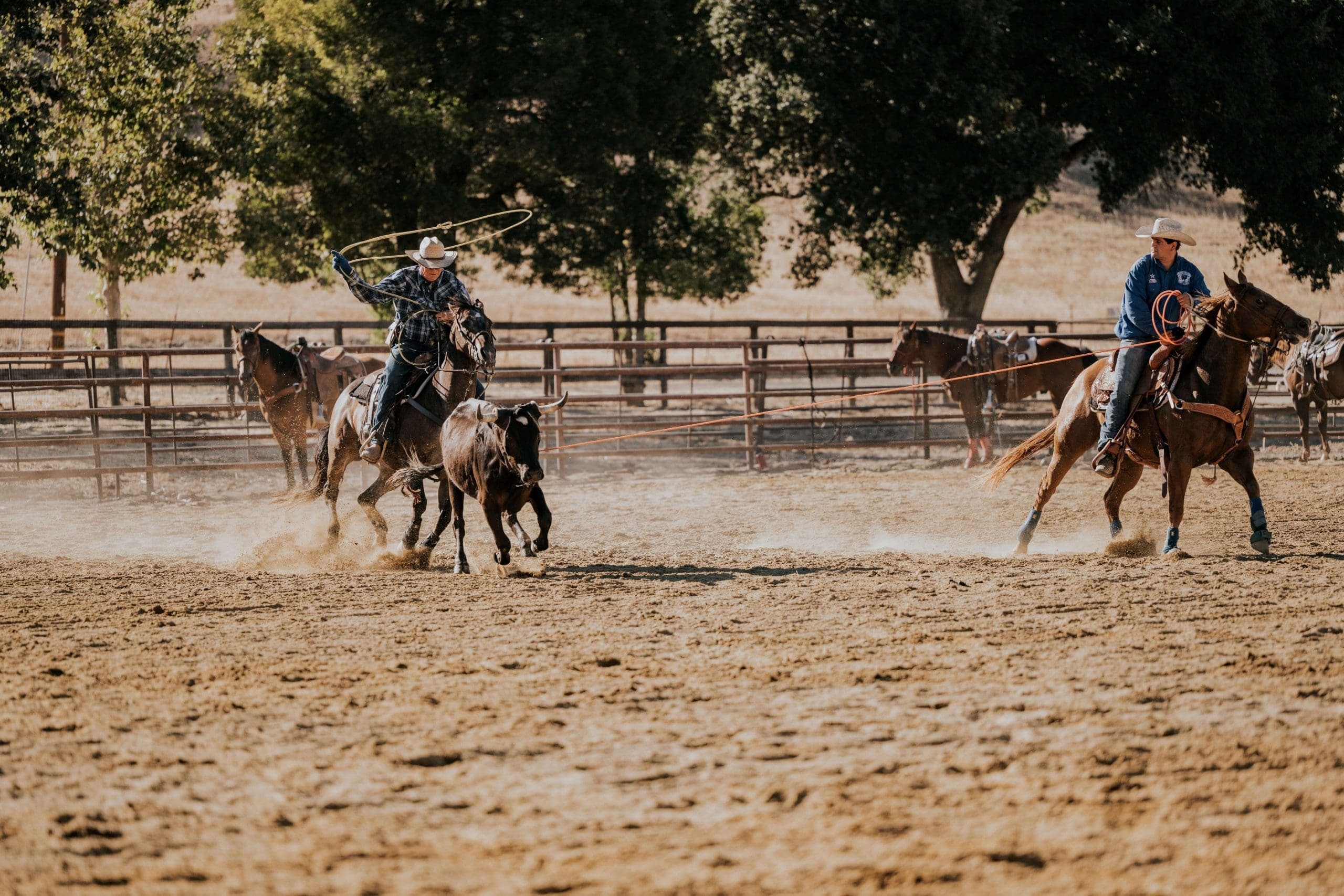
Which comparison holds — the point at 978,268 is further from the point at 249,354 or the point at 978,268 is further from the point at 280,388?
the point at 249,354

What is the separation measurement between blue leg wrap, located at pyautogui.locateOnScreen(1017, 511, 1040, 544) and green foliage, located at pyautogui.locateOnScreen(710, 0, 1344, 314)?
1402cm

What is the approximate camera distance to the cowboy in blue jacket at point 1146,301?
27.1ft

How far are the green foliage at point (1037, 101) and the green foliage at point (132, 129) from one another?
9.74m

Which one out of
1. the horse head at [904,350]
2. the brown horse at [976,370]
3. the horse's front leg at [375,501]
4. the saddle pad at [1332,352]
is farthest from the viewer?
the horse head at [904,350]

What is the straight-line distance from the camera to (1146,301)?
836 centimetres

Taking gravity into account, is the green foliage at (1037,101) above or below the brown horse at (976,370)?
above

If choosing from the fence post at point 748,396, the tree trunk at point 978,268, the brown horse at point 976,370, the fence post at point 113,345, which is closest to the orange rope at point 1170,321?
the fence post at point 748,396

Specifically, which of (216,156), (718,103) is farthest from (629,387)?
(216,156)

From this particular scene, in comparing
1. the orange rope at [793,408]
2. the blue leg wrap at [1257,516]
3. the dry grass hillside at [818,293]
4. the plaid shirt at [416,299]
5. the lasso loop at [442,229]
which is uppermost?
the dry grass hillside at [818,293]

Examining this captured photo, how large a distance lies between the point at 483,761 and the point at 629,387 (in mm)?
21542

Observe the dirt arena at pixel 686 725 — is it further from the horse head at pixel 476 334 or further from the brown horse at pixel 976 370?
the brown horse at pixel 976 370

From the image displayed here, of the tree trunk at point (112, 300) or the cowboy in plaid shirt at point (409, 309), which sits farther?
the tree trunk at point (112, 300)

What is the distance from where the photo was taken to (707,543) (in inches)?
391

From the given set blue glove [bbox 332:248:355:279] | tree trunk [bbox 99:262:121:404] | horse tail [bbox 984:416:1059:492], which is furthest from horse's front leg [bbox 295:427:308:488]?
horse tail [bbox 984:416:1059:492]
